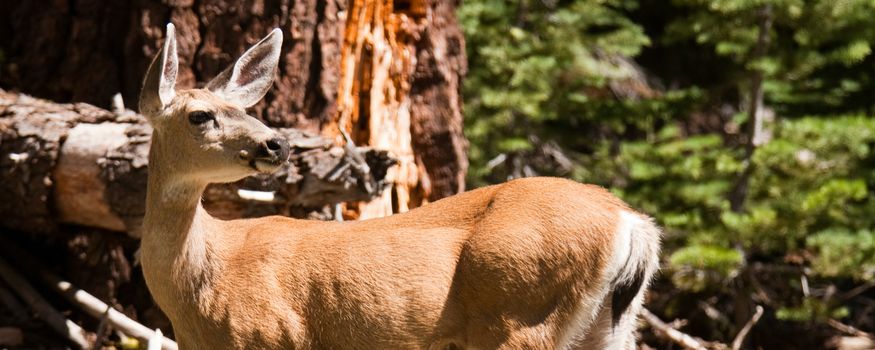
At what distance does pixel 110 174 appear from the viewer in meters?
6.45

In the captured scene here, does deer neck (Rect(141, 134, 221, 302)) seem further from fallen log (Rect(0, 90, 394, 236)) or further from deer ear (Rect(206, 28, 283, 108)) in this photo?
fallen log (Rect(0, 90, 394, 236))

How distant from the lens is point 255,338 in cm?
500

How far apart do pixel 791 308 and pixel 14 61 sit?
6276mm

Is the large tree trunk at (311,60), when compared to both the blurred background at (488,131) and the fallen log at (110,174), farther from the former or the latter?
the fallen log at (110,174)

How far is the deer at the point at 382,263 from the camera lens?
4.84 metres

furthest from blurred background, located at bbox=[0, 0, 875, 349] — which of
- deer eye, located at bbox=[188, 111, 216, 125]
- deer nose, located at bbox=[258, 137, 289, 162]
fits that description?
deer nose, located at bbox=[258, 137, 289, 162]

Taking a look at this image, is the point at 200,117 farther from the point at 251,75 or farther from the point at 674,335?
the point at 674,335

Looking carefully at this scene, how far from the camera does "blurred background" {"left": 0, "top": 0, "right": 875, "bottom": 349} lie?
6762 mm

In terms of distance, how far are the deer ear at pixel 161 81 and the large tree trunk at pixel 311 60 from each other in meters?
1.95


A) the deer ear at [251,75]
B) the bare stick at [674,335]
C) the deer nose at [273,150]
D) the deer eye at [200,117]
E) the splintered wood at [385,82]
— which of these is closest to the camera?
the deer nose at [273,150]

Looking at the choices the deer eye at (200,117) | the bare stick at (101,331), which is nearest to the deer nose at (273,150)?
the deer eye at (200,117)

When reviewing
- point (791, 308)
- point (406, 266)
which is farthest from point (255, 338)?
A: point (791, 308)

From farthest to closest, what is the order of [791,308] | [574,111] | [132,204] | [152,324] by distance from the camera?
[574,111], [791,308], [152,324], [132,204]

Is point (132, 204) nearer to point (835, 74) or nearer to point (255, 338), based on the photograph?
point (255, 338)
